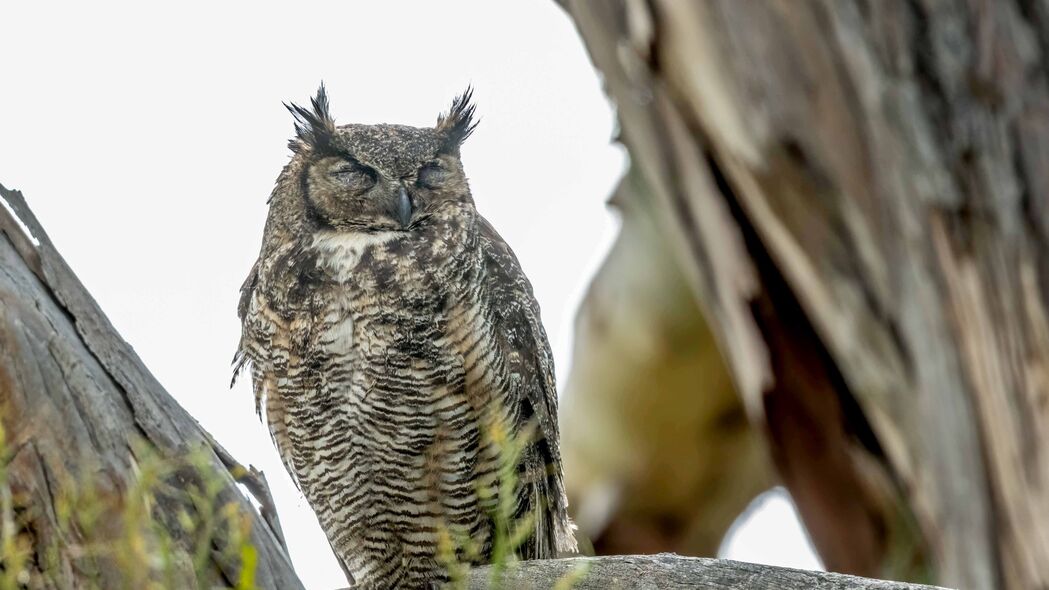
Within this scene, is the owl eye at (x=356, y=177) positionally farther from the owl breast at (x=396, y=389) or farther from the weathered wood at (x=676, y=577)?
the weathered wood at (x=676, y=577)

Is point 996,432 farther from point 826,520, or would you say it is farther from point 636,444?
point 636,444

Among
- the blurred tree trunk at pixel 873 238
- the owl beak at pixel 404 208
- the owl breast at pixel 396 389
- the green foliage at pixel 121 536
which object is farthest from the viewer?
the blurred tree trunk at pixel 873 238

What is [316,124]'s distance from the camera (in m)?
4.02

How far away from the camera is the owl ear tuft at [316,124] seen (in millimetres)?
4000

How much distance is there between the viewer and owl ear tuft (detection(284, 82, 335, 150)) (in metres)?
4.00

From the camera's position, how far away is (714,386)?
7.21m

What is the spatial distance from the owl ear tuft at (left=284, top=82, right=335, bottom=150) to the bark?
4.72ft

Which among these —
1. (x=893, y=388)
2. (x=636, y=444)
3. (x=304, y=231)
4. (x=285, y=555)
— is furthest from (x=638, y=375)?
(x=285, y=555)

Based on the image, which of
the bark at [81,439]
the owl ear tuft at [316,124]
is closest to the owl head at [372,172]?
the owl ear tuft at [316,124]

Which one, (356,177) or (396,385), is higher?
(356,177)

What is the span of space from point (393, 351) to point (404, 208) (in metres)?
0.47

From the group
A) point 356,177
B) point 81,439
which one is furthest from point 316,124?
point 81,439

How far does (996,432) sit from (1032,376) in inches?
10.4

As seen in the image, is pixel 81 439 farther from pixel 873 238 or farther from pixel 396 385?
pixel 873 238
